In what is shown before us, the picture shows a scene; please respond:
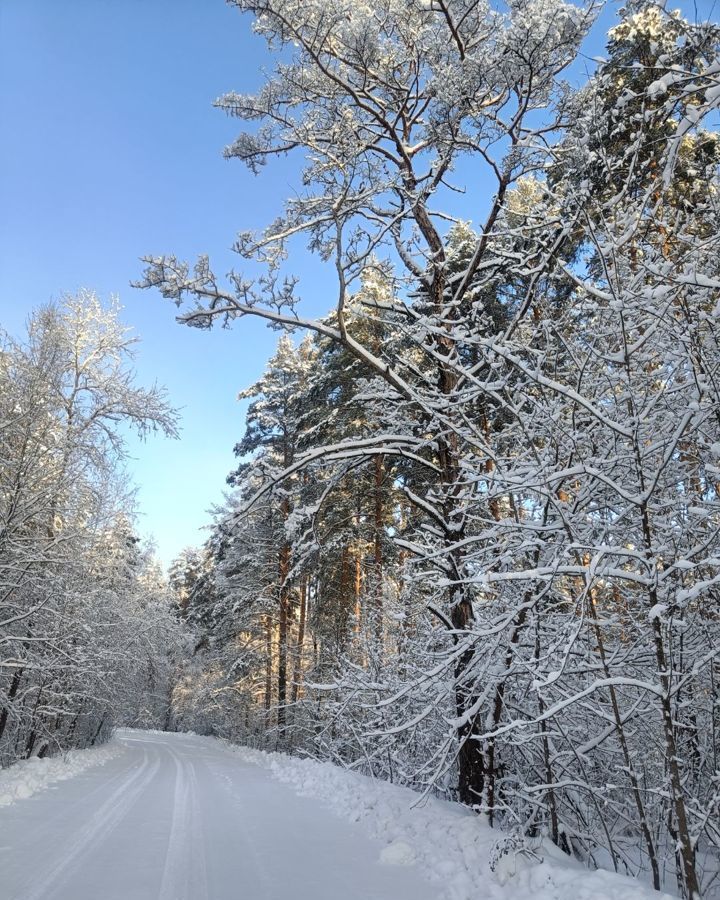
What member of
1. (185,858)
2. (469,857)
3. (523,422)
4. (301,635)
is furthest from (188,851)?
(301,635)

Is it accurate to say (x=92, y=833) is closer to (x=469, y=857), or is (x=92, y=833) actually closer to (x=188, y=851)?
(x=188, y=851)

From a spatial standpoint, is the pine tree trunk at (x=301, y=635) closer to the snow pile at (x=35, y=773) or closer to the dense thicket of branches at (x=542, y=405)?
the snow pile at (x=35, y=773)

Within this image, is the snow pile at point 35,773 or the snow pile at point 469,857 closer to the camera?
the snow pile at point 469,857

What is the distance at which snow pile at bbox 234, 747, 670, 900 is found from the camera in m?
3.54

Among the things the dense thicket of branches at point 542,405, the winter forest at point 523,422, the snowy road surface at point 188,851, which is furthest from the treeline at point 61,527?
the dense thicket of branches at point 542,405

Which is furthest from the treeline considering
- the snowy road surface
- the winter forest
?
the snowy road surface

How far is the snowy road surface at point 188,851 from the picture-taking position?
468 centimetres

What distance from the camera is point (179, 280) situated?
210 inches

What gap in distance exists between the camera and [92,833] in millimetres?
6809

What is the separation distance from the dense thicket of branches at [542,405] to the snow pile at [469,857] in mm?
277

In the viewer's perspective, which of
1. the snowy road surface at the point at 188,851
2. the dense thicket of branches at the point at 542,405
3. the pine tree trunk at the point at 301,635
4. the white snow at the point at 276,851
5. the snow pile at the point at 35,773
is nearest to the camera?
the dense thicket of branches at the point at 542,405

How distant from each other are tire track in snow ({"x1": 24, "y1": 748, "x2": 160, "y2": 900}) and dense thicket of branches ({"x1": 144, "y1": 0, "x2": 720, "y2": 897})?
2813 millimetres

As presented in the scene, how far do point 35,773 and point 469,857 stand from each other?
10.7m

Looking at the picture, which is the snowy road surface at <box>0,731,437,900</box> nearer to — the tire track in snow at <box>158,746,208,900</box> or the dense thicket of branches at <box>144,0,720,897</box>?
the tire track in snow at <box>158,746,208,900</box>
